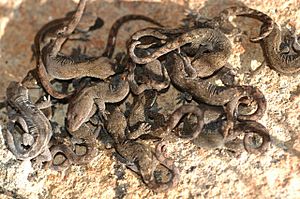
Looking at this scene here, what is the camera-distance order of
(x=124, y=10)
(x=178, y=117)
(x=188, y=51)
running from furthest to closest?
(x=124, y=10) < (x=188, y=51) < (x=178, y=117)

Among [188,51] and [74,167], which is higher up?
[188,51]

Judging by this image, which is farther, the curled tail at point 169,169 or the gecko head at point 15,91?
the gecko head at point 15,91

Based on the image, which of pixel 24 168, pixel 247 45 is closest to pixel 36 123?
pixel 24 168

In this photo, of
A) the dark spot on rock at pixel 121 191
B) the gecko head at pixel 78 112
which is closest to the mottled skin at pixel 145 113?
the gecko head at pixel 78 112

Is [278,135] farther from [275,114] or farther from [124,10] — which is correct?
[124,10]

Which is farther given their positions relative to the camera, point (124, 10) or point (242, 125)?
point (124, 10)

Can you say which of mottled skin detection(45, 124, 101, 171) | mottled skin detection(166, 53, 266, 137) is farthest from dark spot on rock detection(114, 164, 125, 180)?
mottled skin detection(166, 53, 266, 137)

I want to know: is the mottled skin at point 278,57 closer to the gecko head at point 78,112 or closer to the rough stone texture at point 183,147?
the rough stone texture at point 183,147

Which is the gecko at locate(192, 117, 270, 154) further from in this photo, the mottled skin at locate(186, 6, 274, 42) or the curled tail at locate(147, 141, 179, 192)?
the mottled skin at locate(186, 6, 274, 42)
